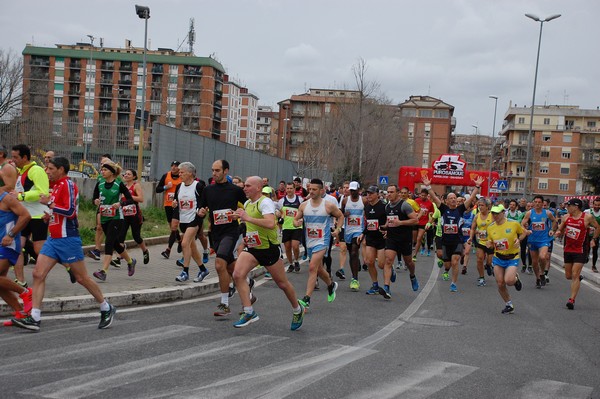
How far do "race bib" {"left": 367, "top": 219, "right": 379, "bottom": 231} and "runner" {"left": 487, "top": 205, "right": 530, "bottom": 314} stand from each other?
2060 mm

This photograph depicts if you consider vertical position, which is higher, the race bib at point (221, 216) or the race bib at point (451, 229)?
the race bib at point (221, 216)

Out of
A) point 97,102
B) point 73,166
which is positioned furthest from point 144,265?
point 97,102

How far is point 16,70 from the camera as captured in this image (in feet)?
155

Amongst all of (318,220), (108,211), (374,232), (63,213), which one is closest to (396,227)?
(374,232)

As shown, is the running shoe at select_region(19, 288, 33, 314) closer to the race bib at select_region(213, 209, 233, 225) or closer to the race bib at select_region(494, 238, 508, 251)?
the race bib at select_region(213, 209, 233, 225)

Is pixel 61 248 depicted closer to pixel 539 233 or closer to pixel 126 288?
pixel 126 288

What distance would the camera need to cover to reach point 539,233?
604 inches

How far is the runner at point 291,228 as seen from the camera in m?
14.2

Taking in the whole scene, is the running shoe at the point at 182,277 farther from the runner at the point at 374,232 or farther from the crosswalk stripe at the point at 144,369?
the crosswalk stripe at the point at 144,369

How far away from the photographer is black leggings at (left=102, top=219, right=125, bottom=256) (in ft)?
36.0

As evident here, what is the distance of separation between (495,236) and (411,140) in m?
60.5

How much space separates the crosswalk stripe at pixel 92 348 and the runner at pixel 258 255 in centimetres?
64

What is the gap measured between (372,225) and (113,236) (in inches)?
178

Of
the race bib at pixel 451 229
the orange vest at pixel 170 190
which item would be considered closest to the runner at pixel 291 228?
the orange vest at pixel 170 190
